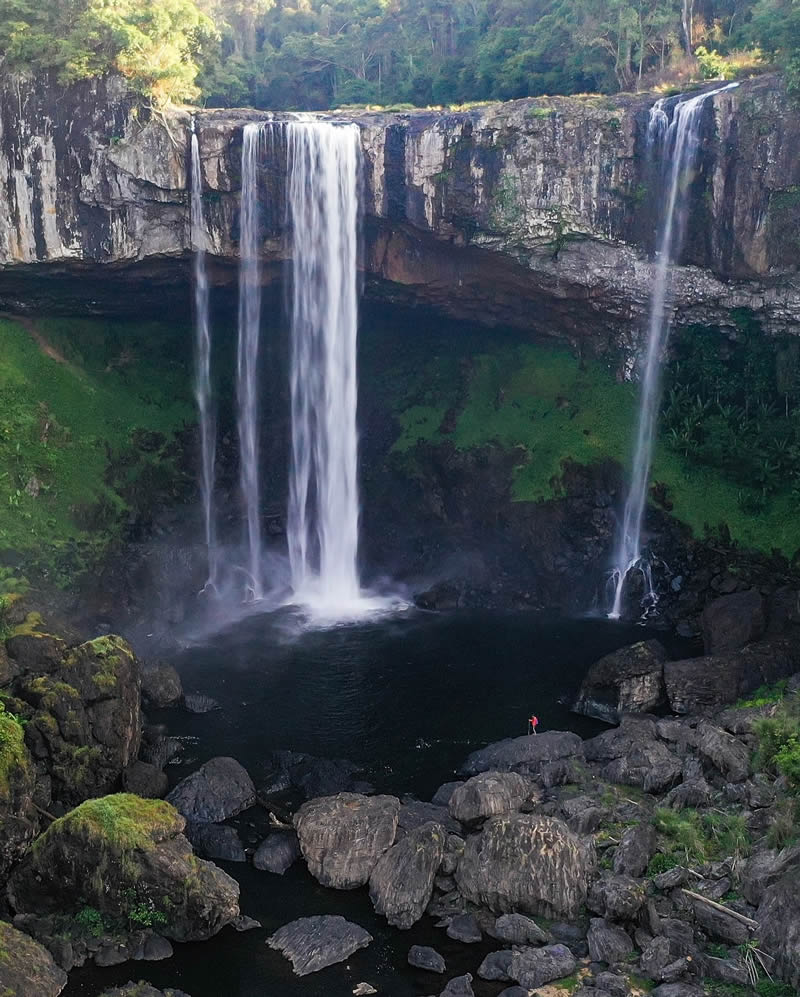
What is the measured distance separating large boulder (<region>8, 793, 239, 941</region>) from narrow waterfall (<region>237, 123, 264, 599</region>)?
16.8 meters

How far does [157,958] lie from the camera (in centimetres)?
1495

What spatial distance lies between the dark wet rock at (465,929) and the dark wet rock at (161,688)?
10672 millimetres

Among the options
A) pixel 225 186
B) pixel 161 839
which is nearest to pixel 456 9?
pixel 225 186

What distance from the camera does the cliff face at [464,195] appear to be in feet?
93.2

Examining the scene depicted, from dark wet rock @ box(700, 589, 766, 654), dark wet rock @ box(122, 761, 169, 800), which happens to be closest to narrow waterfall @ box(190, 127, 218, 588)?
dark wet rock @ box(122, 761, 169, 800)

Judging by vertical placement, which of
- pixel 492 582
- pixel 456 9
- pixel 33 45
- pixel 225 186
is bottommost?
pixel 492 582

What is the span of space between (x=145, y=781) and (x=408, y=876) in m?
6.33

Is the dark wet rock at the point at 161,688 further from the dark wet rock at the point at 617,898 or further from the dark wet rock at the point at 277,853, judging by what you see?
the dark wet rock at the point at 617,898

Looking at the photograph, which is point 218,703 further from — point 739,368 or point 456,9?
point 456,9

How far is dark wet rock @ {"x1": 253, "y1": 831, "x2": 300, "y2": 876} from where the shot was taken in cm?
1752

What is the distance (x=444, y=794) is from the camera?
1969 cm

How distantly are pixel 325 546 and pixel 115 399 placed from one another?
9.31 m

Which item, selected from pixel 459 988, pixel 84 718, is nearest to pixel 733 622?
pixel 459 988

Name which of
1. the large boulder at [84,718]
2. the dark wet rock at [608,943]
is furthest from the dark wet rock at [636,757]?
the large boulder at [84,718]
